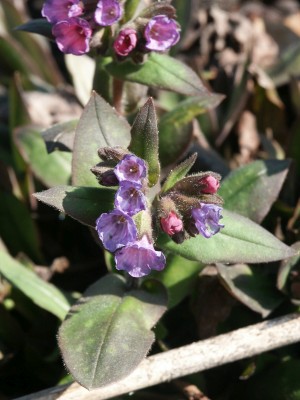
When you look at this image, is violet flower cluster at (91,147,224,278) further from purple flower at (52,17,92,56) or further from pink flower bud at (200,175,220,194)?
purple flower at (52,17,92,56)

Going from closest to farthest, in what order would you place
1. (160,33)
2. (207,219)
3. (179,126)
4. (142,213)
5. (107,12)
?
(207,219) < (142,213) < (107,12) < (160,33) < (179,126)

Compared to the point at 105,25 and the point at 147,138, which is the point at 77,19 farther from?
the point at 147,138

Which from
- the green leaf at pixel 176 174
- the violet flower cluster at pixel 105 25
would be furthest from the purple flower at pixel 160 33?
the green leaf at pixel 176 174

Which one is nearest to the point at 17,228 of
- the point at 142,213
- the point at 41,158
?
→ the point at 41,158

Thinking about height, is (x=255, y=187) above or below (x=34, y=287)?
above

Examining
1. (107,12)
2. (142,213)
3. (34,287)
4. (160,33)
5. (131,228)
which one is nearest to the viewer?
(131,228)

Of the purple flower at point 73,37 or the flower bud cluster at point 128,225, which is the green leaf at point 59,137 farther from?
the flower bud cluster at point 128,225

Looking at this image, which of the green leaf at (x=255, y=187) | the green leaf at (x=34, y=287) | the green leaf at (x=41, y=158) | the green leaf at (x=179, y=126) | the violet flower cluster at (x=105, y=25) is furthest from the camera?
the green leaf at (x=41, y=158)
